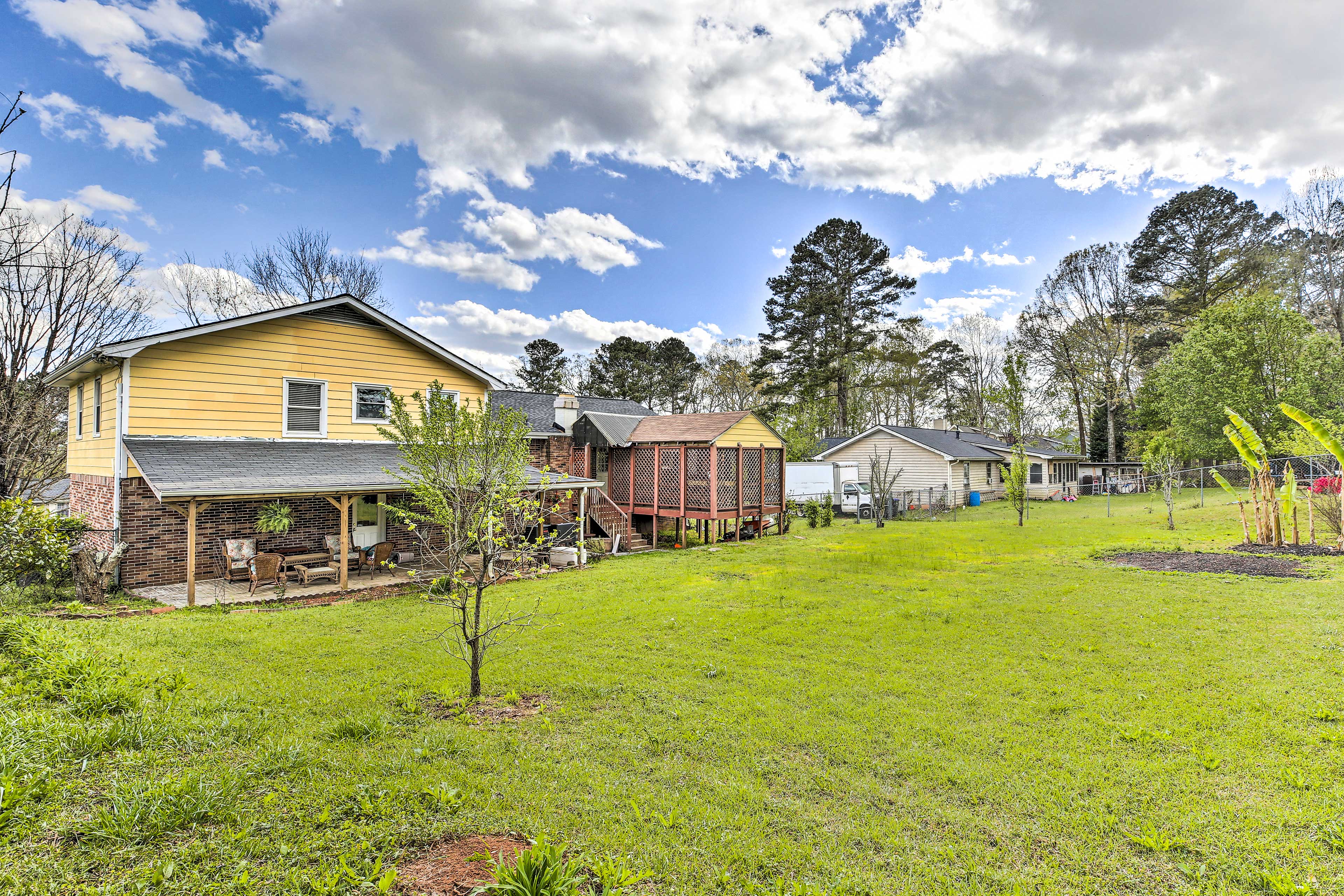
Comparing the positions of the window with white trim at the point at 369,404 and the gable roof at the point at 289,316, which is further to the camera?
the window with white trim at the point at 369,404

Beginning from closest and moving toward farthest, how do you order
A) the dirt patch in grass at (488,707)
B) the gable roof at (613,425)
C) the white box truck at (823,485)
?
the dirt patch in grass at (488,707)
the gable roof at (613,425)
the white box truck at (823,485)

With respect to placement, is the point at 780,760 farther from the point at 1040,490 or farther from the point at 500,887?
the point at 1040,490

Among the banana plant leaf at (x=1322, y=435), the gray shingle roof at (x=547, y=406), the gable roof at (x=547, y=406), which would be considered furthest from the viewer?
the gray shingle roof at (x=547, y=406)

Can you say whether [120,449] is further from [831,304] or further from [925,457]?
[831,304]

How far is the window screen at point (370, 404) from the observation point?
Result: 13.9m

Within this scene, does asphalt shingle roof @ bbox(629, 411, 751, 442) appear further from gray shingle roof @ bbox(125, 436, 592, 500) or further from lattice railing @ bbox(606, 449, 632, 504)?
gray shingle roof @ bbox(125, 436, 592, 500)

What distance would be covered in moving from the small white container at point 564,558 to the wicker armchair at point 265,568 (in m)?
5.84

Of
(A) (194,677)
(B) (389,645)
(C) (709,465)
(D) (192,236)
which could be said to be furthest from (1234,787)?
(D) (192,236)

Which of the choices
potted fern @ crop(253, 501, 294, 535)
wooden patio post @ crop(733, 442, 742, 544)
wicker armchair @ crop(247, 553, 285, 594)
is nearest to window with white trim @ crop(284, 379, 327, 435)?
potted fern @ crop(253, 501, 294, 535)

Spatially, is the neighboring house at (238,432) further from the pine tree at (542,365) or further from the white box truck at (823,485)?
the pine tree at (542,365)

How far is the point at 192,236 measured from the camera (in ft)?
68.1

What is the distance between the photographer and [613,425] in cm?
2031

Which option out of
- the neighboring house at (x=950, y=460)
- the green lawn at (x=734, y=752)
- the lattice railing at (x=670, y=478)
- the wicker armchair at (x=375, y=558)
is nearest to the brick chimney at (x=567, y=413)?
the lattice railing at (x=670, y=478)

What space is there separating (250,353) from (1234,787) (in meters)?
16.5
